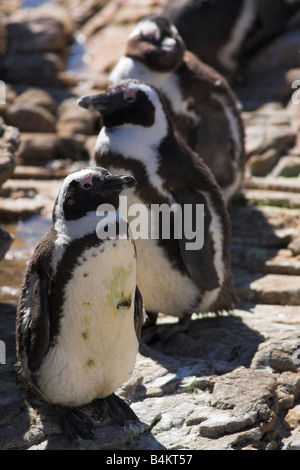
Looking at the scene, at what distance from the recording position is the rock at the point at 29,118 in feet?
26.5

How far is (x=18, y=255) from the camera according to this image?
527cm

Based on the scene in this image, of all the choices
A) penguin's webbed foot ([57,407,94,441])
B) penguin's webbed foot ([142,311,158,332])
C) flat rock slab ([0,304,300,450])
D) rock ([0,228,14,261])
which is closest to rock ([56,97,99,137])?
rock ([0,228,14,261])

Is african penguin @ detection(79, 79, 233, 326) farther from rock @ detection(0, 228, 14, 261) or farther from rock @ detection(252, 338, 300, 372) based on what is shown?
rock @ detection(0, 228, 14, 261)

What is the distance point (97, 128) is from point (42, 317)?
552cm

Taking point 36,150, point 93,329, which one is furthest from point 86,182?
point 36,150

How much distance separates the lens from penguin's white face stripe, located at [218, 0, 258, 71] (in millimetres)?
8141

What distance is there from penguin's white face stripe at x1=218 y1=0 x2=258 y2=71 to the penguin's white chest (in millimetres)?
5568

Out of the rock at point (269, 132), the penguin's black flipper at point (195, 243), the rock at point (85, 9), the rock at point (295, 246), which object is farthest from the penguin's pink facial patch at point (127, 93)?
the rock at point (85, 9)

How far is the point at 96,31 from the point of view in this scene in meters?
10.9

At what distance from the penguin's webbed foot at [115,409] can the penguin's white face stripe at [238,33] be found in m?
5.57

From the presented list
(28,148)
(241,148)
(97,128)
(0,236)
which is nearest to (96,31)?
(97,128)

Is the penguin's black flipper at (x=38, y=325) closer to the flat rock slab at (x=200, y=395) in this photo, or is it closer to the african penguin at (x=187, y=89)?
the flat rock slab at (x=200, y=395)

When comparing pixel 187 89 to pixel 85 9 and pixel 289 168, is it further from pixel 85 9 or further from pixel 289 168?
pixel 85 9
